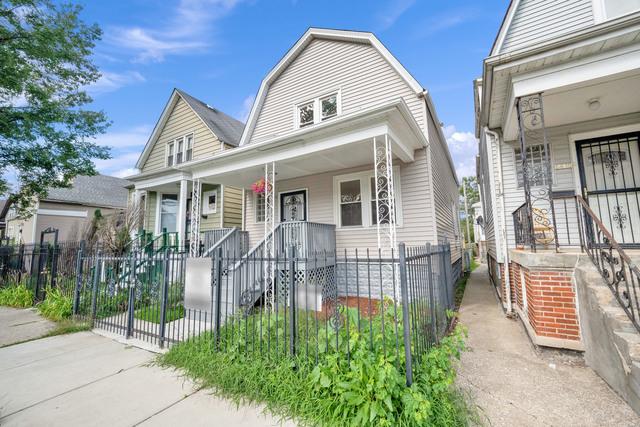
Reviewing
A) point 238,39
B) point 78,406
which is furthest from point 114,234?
point 238,39

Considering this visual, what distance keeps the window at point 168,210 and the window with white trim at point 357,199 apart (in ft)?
28.9

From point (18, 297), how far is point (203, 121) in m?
8.52

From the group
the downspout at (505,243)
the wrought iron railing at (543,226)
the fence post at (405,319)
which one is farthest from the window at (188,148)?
the wrought iron railing at (543,226)

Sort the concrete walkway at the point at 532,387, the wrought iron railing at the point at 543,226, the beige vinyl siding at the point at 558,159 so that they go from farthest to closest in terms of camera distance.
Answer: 1. the beige vinyl siding at the point at 558,159
2. the wrought iron railing at the point at 543,226
3. the concrete walkway at the point at 532,387

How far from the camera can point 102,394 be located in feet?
9.96

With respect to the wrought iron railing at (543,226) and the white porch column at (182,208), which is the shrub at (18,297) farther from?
the wrought iron railing at (543,226)

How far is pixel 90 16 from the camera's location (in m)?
12.0

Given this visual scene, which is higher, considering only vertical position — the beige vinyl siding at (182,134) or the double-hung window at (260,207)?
the beige vinyl siding at (182,134)

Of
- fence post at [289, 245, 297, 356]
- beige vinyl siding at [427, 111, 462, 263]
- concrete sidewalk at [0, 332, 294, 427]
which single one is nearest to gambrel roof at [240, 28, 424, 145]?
beige vinyl siding at [427, 111, 462, 263]

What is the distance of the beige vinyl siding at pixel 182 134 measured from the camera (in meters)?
11.9

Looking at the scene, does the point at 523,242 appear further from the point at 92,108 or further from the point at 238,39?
the point at 92,108

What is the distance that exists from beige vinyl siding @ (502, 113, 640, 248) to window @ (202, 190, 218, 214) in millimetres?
10259

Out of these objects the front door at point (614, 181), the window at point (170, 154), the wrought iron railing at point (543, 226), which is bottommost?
the wrought iron railing at point (543, 226)

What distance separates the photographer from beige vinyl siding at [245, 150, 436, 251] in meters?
7.22
